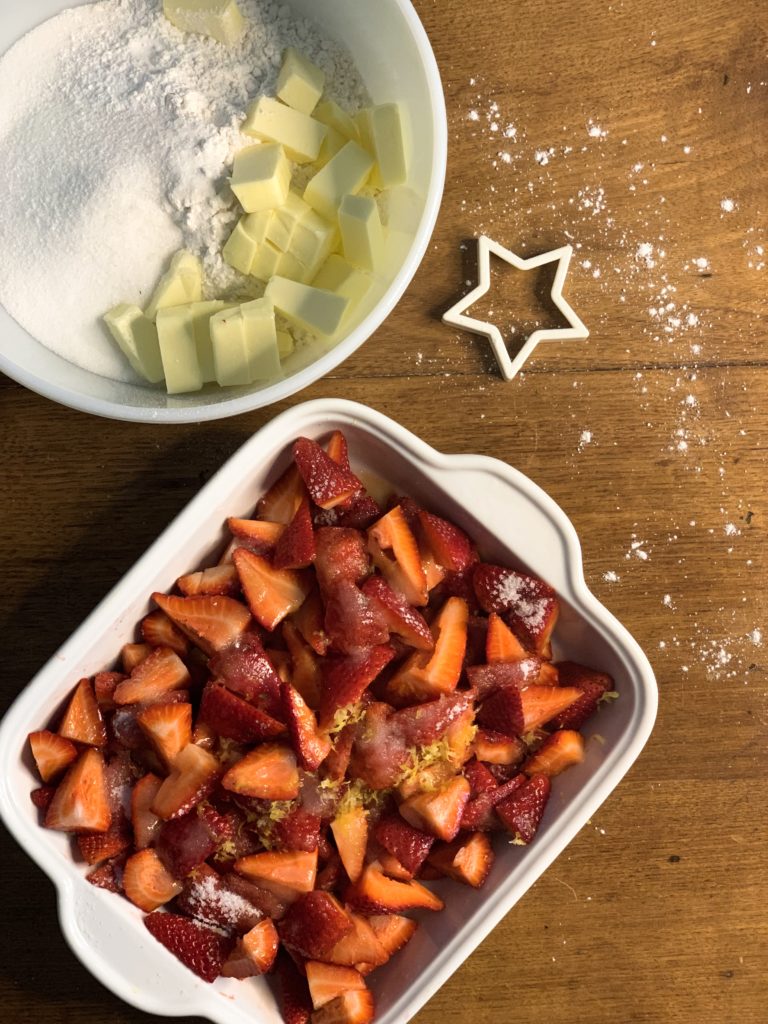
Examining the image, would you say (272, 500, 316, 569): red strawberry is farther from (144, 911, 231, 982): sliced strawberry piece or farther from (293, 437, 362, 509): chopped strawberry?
(144, 911, 231, 982): sliced strawberry piece

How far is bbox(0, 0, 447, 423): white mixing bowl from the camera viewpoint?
2.89ft

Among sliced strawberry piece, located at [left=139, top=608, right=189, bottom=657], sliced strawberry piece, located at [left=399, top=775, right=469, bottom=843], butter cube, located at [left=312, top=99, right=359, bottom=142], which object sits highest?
butter cube, located at [left=312, top=99, right=359, bottom=142]

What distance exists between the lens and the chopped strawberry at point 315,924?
3.06 ft

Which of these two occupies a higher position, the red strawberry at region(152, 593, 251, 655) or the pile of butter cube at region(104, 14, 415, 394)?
the pile of butter cube at region(104, 14, 415, 394)

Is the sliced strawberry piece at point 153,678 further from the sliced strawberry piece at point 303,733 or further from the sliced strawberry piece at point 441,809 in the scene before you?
the sliced strawberry piece at point 441,809

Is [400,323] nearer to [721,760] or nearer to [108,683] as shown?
[108,683]

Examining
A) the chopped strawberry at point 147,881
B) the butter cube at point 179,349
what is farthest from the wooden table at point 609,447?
the chopped strawberry at point 147,881

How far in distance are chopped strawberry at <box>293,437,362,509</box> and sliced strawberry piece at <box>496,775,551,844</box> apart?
0.38m

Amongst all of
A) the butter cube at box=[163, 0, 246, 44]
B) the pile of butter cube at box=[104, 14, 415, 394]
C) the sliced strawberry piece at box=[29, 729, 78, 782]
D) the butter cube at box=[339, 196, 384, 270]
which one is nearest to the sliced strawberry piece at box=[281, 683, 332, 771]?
the sliced strawberry piece at box=[29, 729, 78, 782]

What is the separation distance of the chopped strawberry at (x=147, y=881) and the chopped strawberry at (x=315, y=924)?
0.43ft

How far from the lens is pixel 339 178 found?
36.1 inches

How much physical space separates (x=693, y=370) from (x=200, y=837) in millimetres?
792

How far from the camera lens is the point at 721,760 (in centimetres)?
110

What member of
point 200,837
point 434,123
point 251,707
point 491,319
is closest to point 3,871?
point 200,837
